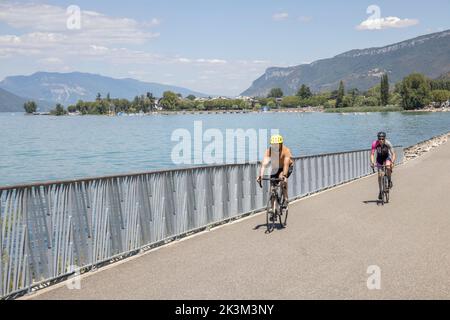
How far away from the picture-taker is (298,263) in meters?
8.93

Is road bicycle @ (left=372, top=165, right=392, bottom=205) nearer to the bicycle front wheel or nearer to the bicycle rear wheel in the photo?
the bicycle front wheel

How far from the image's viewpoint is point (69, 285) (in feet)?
26.5

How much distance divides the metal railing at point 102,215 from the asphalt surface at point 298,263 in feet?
1.00

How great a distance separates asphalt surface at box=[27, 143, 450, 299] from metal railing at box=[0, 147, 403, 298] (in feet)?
1.00

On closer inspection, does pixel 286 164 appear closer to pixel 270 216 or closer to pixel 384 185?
pixel 270 216

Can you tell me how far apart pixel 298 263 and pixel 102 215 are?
9.09 ft

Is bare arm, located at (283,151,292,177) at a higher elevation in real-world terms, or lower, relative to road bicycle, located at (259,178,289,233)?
higher

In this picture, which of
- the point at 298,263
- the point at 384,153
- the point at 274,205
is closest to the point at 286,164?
the point at 274,205

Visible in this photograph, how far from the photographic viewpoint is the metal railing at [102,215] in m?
7.68

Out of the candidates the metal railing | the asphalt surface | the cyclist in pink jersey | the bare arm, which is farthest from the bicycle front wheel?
the bare arm

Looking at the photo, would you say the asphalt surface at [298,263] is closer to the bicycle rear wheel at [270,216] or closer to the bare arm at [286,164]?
the bicycle rear wheel at [270,216]

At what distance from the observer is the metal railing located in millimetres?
7676

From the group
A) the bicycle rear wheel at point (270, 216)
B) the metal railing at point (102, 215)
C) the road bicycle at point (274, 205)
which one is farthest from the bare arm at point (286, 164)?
the metal railing at point (102, 215)
